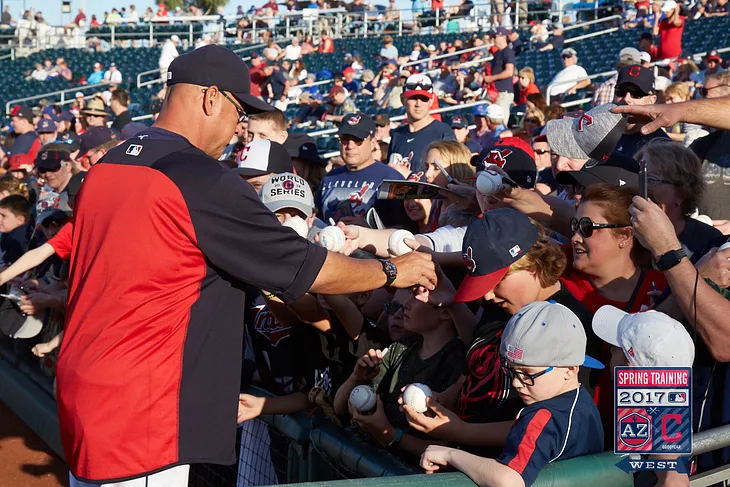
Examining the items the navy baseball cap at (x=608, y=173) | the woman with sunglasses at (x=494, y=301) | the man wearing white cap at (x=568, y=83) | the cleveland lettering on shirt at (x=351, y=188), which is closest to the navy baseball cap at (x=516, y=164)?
the navy baseball cap at (x=608, y=173)

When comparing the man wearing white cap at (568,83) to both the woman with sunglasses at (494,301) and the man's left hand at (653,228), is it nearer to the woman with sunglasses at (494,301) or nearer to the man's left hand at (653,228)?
the woman with sunglasses at (494,301)

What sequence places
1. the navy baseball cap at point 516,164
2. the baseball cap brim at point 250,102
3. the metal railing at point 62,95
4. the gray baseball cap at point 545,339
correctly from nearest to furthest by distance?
the gray baseball cap at point 545,339 → the baseball cap brim at point 250,102 → the navy baseball cap at point 516,164 → the metal railing at point 62,95

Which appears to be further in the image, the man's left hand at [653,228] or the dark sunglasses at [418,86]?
the dark sunglasses at [418,86]

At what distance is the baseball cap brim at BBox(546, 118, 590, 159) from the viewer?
322cm

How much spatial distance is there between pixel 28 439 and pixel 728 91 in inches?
201

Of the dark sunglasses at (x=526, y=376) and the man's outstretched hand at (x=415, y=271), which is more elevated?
the man's outstretched hand at (x=415, y=271)

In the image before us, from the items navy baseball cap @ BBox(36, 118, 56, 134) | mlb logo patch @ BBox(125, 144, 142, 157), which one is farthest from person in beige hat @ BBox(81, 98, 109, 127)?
mlb logo patch @ BBox(125, 144, 142, 157)

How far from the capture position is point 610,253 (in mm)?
2979

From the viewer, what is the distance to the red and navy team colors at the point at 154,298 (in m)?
2.39

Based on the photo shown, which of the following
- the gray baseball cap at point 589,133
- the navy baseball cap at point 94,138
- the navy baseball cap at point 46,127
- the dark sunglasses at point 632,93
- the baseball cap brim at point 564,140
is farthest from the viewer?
the navy baseball cap at point 46,127

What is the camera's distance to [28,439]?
5.80m

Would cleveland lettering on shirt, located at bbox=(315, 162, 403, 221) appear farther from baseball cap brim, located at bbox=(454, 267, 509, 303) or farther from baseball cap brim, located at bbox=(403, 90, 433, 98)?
baseball cap brim, located at bbox=(454, 267, 509, 303)

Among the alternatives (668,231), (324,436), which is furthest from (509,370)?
(324,436)

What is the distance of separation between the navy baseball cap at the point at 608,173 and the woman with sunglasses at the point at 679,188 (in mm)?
91
